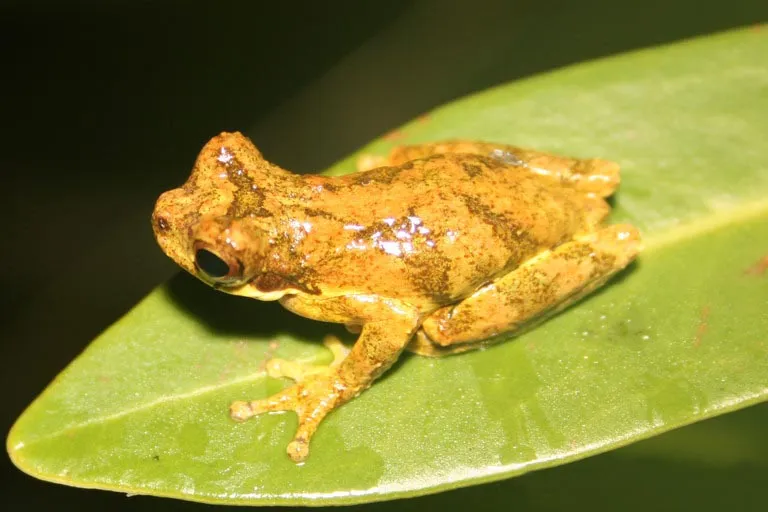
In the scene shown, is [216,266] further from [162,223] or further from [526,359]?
[526,359]

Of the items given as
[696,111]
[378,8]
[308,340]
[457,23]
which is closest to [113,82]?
[378,8]

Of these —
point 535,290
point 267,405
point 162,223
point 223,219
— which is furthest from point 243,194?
point 535,290

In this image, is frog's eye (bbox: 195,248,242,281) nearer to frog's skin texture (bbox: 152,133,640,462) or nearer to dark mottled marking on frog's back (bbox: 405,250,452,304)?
frog's skin texture (bbox: 152,133,640,462)

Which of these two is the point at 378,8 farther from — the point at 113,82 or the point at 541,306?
the point at 541,306

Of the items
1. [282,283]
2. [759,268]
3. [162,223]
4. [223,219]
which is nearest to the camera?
[223,219]

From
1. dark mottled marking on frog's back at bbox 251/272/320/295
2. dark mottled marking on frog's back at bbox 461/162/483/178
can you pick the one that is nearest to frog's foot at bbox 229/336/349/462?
dark mottled marking on frog's back at bbox 251/272/320/295

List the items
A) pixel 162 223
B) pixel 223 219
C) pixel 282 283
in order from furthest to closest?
pixel 282 283 < pixel 162 223 < pixel 223 219
